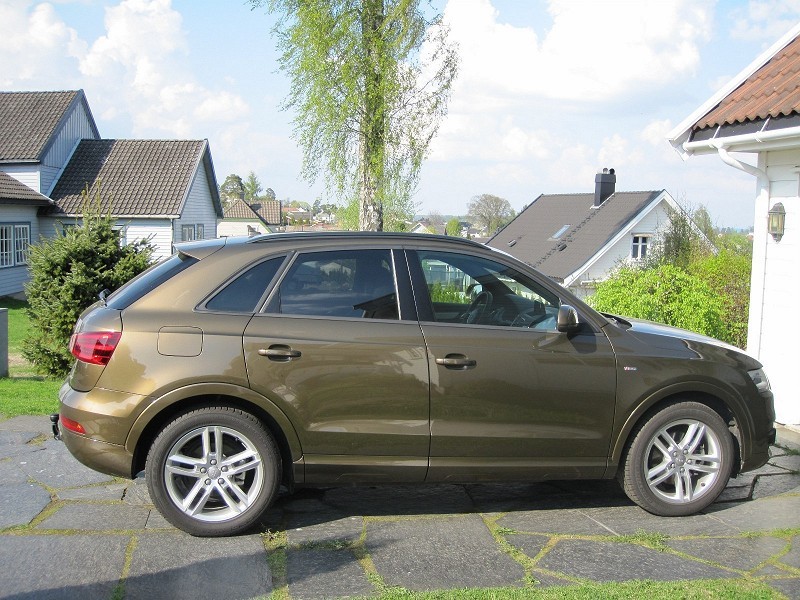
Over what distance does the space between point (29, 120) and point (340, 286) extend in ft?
109

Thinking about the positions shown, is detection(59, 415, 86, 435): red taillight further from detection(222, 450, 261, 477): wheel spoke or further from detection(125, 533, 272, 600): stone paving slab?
detection(222, 450, 261, 477): wheel spoke

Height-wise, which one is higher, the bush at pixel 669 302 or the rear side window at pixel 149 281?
the rear side window at pixel 149 281

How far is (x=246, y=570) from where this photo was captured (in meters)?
4.21

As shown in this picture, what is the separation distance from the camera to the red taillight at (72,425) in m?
4.64

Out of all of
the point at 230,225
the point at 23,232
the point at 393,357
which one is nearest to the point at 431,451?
the point at 393,357

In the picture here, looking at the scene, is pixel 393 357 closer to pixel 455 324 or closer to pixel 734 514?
pixel 455 324

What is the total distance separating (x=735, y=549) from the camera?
15.2ft

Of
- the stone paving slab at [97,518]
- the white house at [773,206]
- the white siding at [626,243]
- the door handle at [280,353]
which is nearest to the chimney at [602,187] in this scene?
the white siding at [626,243]

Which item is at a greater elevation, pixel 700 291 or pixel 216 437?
pixel 700 291

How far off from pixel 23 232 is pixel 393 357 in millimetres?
29919

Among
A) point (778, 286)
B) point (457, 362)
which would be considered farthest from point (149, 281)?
point (778, 286)

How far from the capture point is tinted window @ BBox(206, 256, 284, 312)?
4793 millimetres

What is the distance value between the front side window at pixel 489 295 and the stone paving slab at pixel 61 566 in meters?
2.37

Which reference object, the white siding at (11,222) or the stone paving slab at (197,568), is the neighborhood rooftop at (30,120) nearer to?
the white siding at (11,222)
